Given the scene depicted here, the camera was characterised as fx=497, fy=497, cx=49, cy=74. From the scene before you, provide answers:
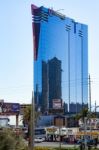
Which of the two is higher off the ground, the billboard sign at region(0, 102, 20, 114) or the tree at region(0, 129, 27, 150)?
the billboard sign at region(0, 102, 20, 114)

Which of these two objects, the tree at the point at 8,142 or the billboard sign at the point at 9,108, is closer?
the tree at the point at 8,142

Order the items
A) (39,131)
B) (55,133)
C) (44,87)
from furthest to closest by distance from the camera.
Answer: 1. (44,87)
2. (39,131)
3. (55,133)

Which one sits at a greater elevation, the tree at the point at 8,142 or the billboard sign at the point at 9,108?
the billboard sign at the point at 9,108

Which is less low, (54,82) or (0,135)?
(54,82)

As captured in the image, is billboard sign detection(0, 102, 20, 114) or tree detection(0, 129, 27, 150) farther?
billboard sign detection(0, 102, 20, 114)

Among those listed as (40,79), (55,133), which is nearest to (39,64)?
(40,79)

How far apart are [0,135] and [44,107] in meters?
169

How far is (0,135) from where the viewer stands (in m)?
26.4

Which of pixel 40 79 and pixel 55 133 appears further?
pixel 40 79

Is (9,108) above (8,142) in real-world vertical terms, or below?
above

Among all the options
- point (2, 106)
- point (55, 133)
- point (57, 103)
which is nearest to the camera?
point (55, 133)

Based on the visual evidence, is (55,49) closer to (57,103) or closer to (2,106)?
(57,103)

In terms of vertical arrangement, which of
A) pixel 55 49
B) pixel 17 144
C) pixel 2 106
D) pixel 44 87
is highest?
pixel 55 49

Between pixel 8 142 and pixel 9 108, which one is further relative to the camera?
pixel 9 108
